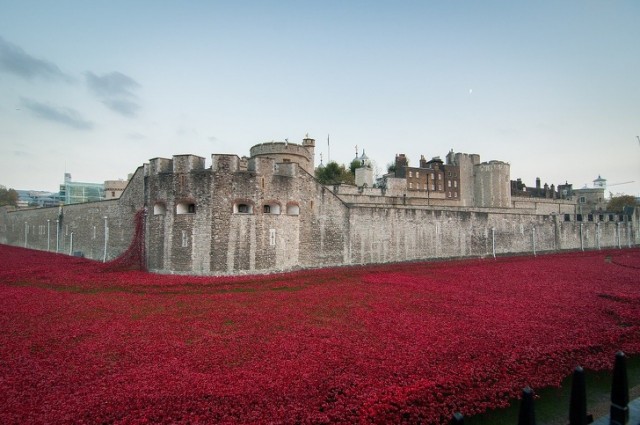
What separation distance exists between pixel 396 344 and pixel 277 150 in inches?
867

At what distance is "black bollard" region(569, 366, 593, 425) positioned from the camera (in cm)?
332

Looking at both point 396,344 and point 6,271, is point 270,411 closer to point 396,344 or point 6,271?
point 396,344

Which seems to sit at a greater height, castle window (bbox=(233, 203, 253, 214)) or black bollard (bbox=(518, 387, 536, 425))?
castle window (bbox=(233, 203, 253, 214))

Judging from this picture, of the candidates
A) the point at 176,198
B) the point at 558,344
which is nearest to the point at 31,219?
the point at 176,198

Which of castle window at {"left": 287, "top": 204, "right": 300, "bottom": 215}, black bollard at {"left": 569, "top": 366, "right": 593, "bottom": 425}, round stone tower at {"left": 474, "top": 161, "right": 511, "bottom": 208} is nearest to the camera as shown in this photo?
black bollard at {"left": 569, "top": 366, "right": 593, "bottom": 425}

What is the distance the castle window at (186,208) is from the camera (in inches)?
809

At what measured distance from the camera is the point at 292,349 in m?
8.34

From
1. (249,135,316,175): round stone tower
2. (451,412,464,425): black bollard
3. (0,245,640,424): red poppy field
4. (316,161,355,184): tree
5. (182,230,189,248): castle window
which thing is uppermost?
(316,161,355,184): tree

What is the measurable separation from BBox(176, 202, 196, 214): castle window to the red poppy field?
5320 millimetres

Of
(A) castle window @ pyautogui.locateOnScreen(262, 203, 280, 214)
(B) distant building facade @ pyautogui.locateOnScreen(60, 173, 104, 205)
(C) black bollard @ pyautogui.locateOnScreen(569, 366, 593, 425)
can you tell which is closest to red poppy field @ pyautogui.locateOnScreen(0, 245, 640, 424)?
(C) black bollard @ pyautogui.locateOnScreen(569, 366, 593, 425)

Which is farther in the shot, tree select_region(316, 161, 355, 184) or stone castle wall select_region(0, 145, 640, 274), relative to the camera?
tree select_region(316, 161, 355, 184)

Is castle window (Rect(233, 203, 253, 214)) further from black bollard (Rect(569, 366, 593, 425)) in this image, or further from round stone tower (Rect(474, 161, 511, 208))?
round stone tower (Rect(474, 161, 511, 208))

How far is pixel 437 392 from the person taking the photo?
6344 millimetres

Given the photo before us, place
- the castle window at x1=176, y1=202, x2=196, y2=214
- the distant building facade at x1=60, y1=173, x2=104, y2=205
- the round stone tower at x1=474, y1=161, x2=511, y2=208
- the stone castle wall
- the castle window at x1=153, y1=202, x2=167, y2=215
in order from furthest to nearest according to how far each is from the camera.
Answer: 1. the distant building facade at x1=60, y1=173, x2=104, y2=205
2. the round stone tower at x1=474, y1=161, x2=511, y2=208
3. the castle window at x1=153, y1=202, x2=167, y2=215
4. the castle window at x1=176, y1=202, x2=196, y2=214
5. the stone castle wall
